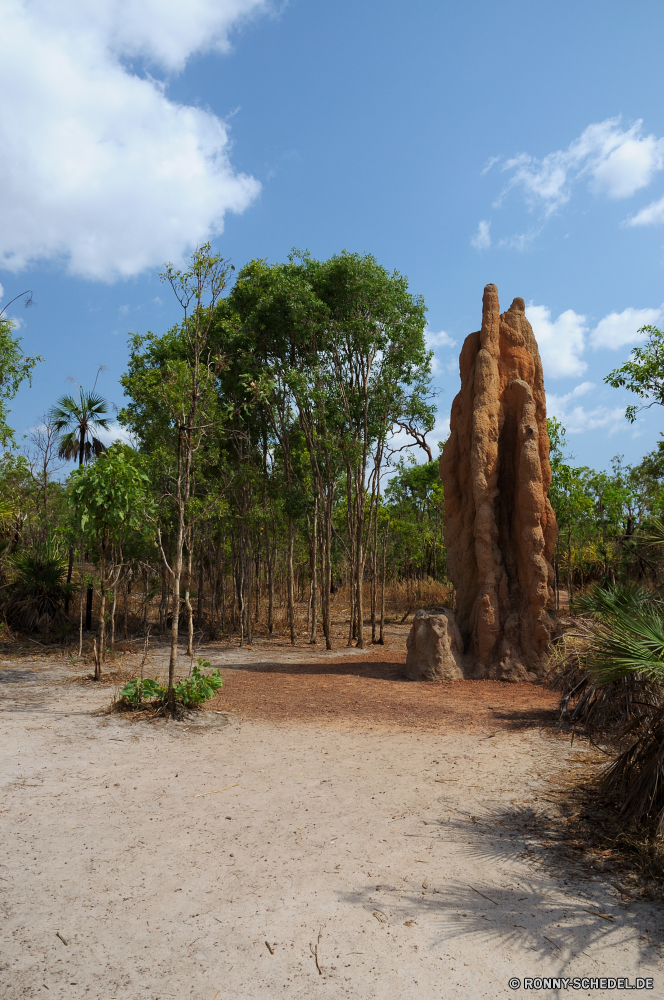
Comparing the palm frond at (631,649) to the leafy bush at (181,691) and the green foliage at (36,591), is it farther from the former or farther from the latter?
the green foliage at (36,591)

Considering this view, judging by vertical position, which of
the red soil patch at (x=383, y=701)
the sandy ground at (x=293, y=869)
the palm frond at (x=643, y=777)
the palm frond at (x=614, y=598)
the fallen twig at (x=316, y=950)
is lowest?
the fallen twig at (x=316, y=950)

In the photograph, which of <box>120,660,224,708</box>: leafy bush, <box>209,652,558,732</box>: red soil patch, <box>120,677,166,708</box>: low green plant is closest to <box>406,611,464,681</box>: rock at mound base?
<box>209,652,558,732</box>: red soil patch

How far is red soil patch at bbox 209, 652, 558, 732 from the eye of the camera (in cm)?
834

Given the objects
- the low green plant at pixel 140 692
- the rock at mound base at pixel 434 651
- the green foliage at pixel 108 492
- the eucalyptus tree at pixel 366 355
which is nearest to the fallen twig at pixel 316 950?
the low green plant at pixel 140 692

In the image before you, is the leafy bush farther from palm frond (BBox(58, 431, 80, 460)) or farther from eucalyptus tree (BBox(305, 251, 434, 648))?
palm frond (BBox(58, 431, 80, 460))

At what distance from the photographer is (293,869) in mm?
4250

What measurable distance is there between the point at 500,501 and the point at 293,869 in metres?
8.65

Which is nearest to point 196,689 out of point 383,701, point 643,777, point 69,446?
point 383,701

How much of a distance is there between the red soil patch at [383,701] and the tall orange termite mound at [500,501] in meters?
0.83

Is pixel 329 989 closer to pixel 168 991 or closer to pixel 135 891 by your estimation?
pixel 168 991

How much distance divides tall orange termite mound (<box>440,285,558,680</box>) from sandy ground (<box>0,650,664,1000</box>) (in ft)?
10.9

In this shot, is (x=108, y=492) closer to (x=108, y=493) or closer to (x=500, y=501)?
(x=108, y=493)

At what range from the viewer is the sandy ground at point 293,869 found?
127 inches

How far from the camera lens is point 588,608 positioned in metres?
7.41
